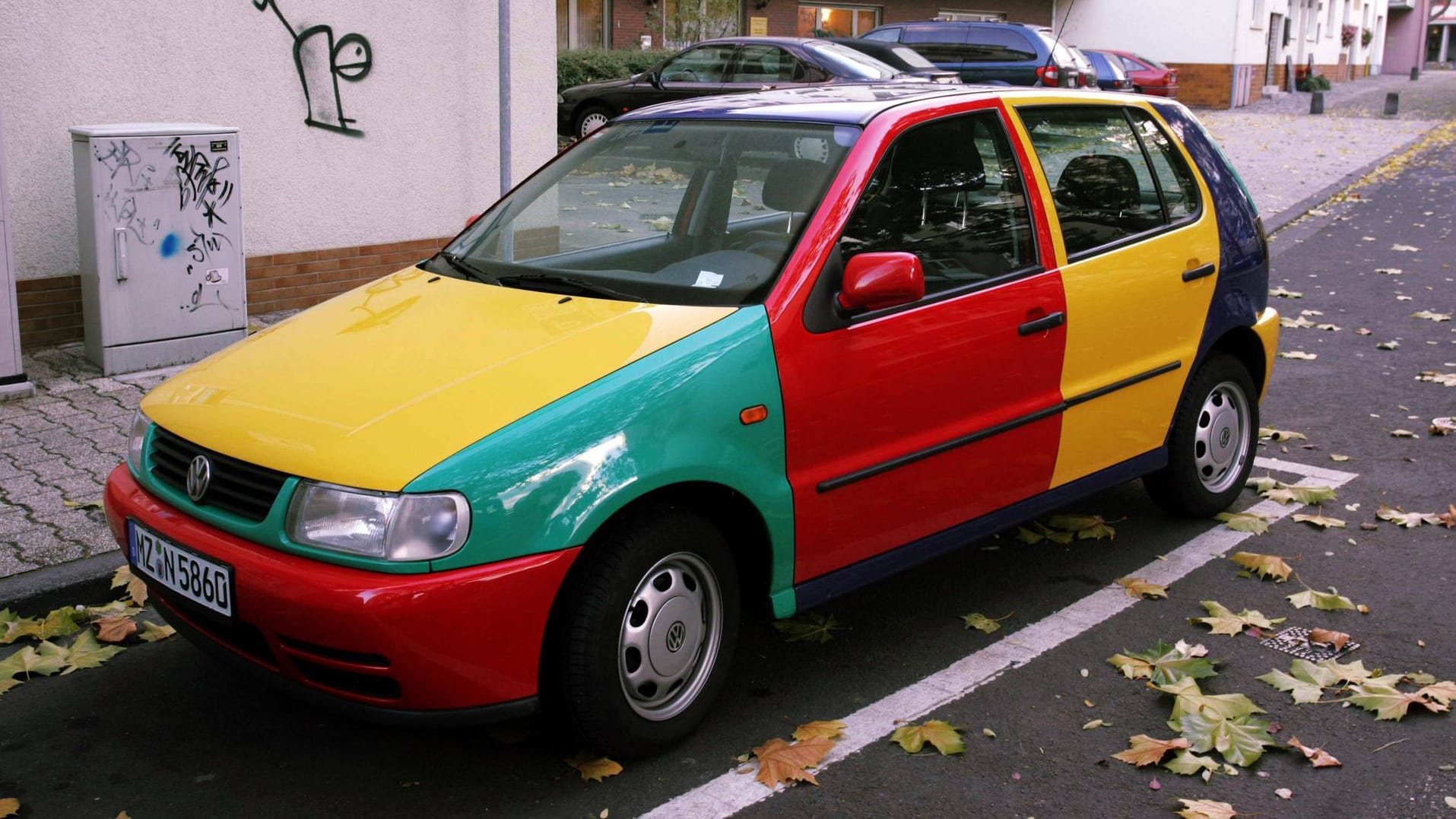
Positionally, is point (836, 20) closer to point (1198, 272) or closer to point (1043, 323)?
point (1198, 272)

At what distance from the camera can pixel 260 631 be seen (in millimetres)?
3225

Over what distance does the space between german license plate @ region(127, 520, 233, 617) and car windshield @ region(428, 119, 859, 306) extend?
1.23m

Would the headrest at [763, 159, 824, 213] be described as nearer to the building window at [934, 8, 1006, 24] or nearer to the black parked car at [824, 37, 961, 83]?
the black parked car at [824, 37, 961, 83]

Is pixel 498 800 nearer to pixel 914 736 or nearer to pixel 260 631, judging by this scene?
pixel 260 631

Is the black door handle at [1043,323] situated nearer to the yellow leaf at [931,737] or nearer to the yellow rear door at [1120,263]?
the yellow rear door at [1120,263]

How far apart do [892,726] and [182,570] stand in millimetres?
1895

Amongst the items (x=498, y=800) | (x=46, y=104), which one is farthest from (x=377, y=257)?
(x=498, y=800)

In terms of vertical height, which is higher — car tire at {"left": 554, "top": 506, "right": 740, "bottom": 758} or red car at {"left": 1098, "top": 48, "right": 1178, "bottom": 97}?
red car at {"left": 1098, "top": 48, "right": 1178, "bottom": 97}

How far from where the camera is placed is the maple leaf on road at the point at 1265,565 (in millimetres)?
4883

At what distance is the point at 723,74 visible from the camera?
18266mm

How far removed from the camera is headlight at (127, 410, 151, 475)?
12.2 feet

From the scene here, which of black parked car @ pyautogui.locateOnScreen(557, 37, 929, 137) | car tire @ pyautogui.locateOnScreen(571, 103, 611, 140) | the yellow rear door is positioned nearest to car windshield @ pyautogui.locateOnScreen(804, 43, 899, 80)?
black parked car @ pyautogui.locateOnScreen(557, 37, 929, 137)

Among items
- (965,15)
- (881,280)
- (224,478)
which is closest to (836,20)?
(965,15)

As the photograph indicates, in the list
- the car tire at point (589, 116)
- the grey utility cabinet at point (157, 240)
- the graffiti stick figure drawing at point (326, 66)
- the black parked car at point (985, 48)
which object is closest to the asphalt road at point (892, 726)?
the grey utility cabinet at point (157, 240)
